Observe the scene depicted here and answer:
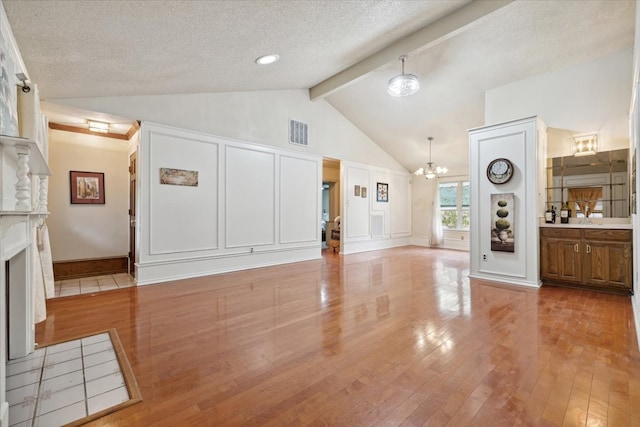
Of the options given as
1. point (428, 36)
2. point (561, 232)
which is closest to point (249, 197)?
point (428, 36)

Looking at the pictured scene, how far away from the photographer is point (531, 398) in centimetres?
175

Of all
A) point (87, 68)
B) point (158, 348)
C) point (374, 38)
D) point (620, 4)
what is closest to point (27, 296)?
point (158, 348)

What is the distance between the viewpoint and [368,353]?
232cm

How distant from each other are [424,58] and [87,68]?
190 inches

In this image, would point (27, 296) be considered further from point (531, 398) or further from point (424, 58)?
point (424, 58)

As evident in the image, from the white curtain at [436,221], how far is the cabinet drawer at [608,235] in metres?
5.02

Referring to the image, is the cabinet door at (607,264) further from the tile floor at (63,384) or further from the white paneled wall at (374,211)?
the tile floor at (63,384)

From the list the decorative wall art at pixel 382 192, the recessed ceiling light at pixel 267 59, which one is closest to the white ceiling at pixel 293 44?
the recessed ceiling light at pixel 267 59

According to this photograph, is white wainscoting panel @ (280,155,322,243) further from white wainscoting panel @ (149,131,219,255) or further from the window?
the window

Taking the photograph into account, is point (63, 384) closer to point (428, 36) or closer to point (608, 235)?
point (428, 36)

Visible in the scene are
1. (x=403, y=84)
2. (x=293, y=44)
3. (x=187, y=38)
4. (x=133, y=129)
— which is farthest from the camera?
(x=133, y=129)

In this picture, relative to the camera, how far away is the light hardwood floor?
164 cm

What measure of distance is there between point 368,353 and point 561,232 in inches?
159

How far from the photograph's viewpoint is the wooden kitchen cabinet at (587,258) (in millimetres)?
3975
